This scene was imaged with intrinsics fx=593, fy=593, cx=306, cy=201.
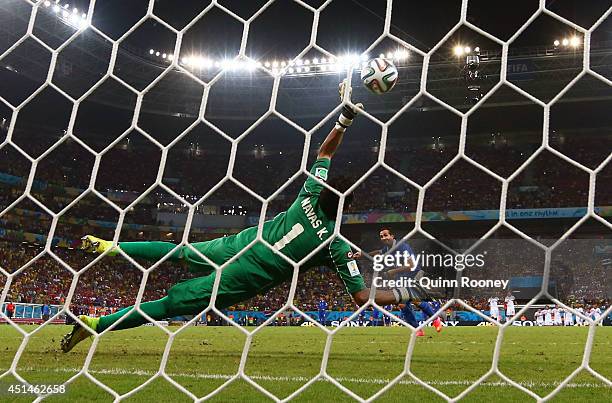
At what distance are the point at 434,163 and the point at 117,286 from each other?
12.1m

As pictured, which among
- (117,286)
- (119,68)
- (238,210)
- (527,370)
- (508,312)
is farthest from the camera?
(238,210)

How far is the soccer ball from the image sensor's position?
9.80 feet

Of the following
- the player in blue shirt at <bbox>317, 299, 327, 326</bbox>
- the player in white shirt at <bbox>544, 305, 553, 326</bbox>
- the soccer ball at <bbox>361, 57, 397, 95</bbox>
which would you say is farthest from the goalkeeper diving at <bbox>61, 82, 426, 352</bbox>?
the player in white shirt at <bbox>544, 305, 553, 326</bbox>

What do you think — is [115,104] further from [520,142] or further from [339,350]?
[339,350]

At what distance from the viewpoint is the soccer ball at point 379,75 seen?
299cm

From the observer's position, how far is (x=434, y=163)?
73.6 ft

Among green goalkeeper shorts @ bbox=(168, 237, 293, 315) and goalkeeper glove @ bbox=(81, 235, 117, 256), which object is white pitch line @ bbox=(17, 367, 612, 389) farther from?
goalkeeper glove @ bbox=(81, 235, 117, 256)

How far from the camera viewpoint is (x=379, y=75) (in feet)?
9.80

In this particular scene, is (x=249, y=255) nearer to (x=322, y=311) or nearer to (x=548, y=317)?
(x=322, y=311)

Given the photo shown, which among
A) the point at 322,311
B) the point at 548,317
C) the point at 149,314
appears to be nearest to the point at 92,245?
the point at 149,314

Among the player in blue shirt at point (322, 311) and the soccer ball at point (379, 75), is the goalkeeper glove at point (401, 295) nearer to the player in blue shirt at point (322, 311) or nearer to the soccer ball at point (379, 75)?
the soccer ball at point (379, 75)

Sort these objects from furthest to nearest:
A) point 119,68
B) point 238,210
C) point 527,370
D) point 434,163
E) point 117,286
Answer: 1. point 238,210
2. point 434,163
3. point 119,68
4. point 117,286
5. point 527,370

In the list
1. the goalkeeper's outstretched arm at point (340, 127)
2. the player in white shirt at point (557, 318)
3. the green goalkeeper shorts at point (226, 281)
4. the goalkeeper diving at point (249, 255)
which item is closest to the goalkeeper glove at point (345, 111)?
the goalkeeper's outstretched arm at point (340, 127)

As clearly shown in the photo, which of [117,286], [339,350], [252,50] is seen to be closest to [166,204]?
[117,286]
